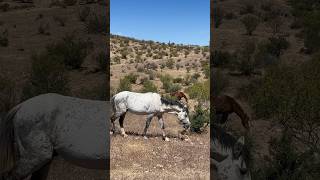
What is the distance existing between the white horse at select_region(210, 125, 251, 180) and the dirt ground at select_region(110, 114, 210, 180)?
187 inches

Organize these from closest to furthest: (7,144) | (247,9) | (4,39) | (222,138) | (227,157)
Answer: (227,157) → (222,138) → (7,144) → (4,39) → (247,9)

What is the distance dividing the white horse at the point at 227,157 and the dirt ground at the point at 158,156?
476 cm

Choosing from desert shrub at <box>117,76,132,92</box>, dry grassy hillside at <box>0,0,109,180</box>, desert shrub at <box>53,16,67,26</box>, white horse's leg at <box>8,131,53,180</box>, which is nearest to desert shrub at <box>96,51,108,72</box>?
dry grassy hillside at <box>0,0,109,180</box>

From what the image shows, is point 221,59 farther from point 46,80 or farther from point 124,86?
point 46,80

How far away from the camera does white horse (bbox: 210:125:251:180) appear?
6.72m

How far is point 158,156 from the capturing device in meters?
13.2

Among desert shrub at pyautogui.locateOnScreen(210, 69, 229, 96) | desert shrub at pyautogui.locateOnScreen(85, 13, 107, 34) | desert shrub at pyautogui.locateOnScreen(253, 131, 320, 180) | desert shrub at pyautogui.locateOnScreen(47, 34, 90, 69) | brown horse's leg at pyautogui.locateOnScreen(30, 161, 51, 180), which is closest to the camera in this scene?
brown horse's leg at pyautogui.locateOnScreen(30, 161, 51, 180)

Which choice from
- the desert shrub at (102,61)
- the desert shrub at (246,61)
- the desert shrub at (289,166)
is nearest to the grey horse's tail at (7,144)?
the desert shrub at (289,166)

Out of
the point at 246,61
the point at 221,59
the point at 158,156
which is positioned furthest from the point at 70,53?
the point at 158,156

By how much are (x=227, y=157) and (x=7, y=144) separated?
3.32m

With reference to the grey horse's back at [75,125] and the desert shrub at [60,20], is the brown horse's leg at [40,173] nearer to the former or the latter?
the grey horse's back at [75,125]

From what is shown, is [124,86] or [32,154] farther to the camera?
[124,86]

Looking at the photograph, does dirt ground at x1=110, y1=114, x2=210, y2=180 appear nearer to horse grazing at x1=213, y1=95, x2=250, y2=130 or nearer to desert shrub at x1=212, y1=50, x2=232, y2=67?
horse grazing at x1=213, y1=95, x2=250, y2=130

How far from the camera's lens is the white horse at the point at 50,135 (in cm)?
749
